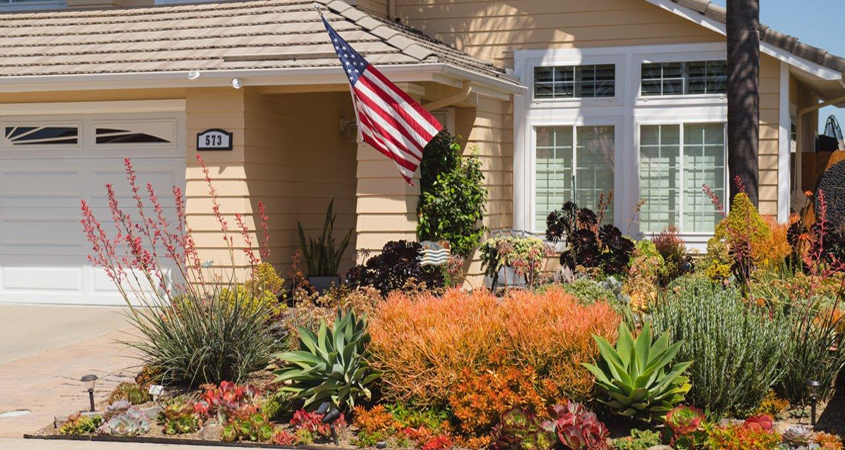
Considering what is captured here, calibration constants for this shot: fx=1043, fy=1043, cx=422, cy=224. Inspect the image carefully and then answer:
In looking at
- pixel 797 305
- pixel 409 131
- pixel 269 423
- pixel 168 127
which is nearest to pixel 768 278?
pixel 797 305

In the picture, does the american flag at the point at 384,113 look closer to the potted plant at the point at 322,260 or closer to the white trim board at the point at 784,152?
the potted plant at the point at 322,260

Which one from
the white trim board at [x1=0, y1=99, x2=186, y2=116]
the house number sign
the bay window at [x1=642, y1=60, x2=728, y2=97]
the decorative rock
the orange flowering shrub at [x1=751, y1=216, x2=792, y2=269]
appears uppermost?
the bay window at [x1=642, y1=60, x2=728, y2=97]

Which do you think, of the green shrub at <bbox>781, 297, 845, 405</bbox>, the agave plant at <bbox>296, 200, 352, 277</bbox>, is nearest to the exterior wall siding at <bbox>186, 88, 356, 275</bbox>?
the agave plant at <bbox>296, 200, 352, 277</bbox>

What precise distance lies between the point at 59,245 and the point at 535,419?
9.03 m

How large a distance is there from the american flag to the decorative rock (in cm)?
421

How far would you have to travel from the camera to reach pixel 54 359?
409 inches

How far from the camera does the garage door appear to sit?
1372 centimetres

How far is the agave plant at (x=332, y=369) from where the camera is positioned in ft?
25.7

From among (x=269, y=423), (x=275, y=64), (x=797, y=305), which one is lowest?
(x=269, y=423)

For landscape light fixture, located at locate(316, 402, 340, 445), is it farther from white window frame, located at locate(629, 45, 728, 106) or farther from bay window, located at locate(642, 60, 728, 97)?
bay window, located at locate(642, 60, 728, 97)

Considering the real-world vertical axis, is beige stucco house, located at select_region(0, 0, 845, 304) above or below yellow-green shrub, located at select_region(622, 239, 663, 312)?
above

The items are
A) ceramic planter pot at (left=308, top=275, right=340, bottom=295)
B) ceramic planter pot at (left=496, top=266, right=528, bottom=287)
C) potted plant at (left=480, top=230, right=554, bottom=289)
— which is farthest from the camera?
ceramic planter pot at (left=496, top=266, right=528, bottom=287)

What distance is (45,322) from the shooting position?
1255 centimetres

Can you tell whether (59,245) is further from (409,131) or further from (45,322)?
(409,131)
